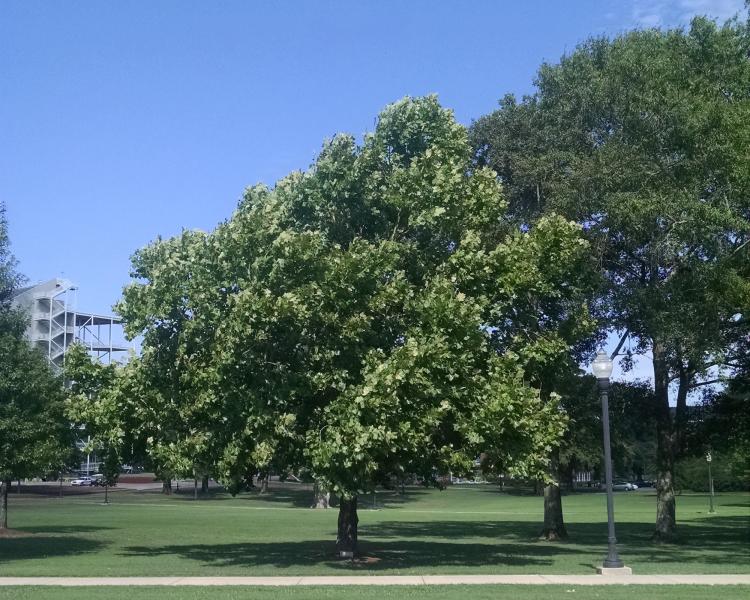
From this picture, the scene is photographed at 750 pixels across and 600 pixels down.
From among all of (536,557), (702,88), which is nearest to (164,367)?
(536,557)

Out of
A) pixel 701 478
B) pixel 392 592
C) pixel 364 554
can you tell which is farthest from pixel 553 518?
pixel 701 478

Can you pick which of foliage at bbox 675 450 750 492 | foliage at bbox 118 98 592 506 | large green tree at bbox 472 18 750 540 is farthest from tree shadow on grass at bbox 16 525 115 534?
foliage at bbox 675 450 750 492

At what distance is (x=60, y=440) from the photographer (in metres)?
33.7

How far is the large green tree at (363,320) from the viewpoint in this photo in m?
19.0

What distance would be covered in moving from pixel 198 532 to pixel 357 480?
59.9ft

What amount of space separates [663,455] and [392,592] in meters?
19.4

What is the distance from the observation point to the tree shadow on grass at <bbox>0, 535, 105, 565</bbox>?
25.3 metres

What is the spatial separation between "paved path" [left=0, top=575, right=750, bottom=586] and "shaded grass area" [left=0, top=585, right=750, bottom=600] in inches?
28.3

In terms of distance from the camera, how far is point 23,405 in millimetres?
31469

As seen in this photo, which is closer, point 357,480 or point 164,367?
point 357,480

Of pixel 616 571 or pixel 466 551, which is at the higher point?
pixel 616 571

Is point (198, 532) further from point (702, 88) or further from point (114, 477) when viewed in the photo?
point (702, 88)

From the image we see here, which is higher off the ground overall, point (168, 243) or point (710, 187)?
point (710, 187)

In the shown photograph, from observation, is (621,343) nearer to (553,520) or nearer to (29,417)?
(553,520)
